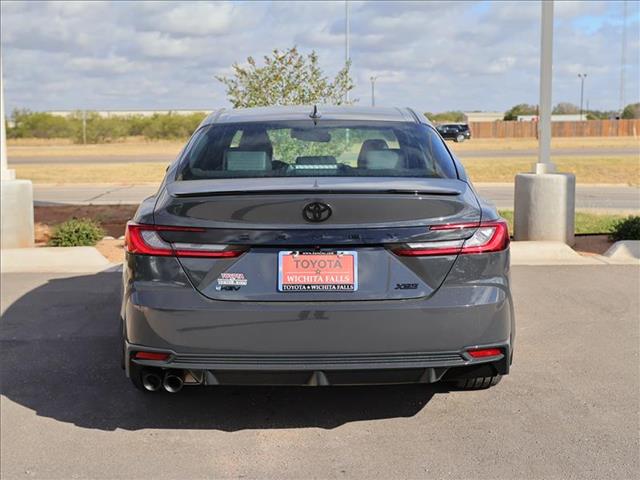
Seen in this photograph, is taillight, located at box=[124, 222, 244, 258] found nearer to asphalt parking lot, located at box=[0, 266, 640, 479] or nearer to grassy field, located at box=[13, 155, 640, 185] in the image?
asphalt parking lot, located at box=[0, 266, 640, 479]

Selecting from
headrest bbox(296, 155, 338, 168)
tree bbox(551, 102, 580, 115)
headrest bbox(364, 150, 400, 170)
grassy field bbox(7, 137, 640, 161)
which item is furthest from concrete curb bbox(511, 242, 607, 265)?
tree bbox(551, 102, 580, 115)

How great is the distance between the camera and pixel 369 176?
4207mm

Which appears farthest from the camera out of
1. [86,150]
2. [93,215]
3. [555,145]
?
[86,150]

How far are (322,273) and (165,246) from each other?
755 millimetres

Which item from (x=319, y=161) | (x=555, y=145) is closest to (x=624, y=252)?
(x=319, y=161)

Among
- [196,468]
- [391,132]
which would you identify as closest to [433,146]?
[391,132]

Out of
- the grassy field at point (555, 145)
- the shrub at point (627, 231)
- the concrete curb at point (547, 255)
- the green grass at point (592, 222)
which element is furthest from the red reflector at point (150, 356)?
the grassy field at point (555, 145)

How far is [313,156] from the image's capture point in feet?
15.7

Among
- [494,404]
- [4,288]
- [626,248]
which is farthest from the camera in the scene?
[626,248]

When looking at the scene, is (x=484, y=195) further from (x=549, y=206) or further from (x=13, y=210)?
(x=13, y=210)

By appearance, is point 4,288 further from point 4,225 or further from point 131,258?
point 131,258

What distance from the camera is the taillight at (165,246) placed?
371cm

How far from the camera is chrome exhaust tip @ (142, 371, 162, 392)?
3.93 meters

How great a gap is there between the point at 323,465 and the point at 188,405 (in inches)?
43.9
